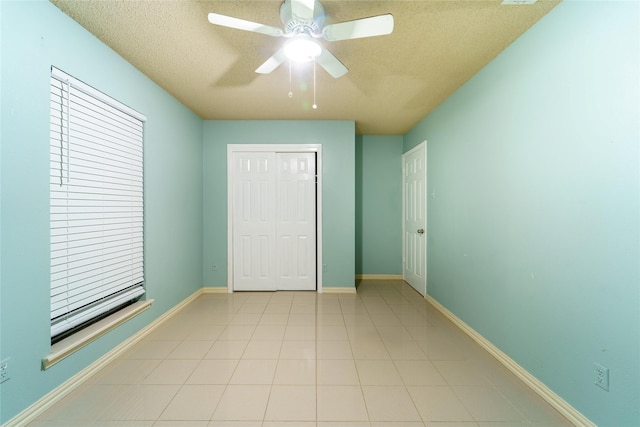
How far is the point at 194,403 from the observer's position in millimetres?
1579

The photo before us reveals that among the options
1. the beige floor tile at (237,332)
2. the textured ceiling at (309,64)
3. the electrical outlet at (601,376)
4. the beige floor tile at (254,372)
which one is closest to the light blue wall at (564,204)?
the electrical outlet at (601,376)

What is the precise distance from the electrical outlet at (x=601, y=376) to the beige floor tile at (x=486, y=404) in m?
0.43

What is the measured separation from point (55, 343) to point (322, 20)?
2.74 meters

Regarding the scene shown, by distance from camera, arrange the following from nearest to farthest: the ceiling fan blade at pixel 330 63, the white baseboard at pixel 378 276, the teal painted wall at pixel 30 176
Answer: the teal painted wall at pixel 30 176
the ceiling fan blade at pixel 330 63
the white baseboard at pixel 378 276

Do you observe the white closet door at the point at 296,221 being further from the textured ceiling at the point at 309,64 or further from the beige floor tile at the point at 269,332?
the beige floor tile at the point at 269,332

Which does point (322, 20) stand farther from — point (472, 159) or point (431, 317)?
point (431, 317)

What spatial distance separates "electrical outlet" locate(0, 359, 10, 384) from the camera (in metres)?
1.30

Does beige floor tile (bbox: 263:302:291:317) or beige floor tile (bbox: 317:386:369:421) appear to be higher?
beige floor tile (bbox: 263:302:291:317)

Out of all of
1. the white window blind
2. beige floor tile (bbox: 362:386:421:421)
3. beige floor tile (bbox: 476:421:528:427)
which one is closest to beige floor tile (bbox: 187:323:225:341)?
the white window blind

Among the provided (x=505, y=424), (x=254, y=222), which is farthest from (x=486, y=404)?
(x=254, y=222)

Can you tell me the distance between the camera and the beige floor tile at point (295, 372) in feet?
5.81

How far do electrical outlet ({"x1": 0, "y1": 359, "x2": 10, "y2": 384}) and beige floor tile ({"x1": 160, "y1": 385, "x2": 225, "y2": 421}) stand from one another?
795 mm

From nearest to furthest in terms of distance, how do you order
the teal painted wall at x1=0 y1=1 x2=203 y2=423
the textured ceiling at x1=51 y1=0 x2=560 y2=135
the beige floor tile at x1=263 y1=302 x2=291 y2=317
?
the teal painted wall at x1=0 y1=1 x2=203 y2=423 < the textured ceiling at x1=51 y1=0 x2=560 y2=135 < the beige floor tile at x1=263 y1=302 x2=291 y2=317

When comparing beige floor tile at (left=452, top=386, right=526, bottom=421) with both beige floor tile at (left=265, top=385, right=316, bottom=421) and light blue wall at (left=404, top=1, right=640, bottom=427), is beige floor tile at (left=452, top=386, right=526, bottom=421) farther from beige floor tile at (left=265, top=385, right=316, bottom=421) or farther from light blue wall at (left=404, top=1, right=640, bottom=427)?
beige floor tile at (left=265, top=385, right=316, bottom=421)
